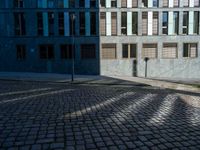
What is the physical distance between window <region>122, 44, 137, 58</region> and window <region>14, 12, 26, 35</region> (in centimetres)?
1161

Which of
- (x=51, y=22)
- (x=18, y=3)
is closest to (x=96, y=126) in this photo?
(x=51, y=22)

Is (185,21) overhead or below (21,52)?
overhead

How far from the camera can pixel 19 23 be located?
23.7m

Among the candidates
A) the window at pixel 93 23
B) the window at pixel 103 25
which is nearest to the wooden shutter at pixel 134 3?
the window at pixel 103 25

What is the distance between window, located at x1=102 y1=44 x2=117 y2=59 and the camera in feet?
77.5

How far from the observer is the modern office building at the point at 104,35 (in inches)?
917

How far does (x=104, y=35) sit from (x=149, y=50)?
17.8ft

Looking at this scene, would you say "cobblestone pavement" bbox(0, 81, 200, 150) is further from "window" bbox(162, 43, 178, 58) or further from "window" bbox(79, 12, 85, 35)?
"window" bbox(162, 43, 178, 58)

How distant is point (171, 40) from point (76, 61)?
36.3ft

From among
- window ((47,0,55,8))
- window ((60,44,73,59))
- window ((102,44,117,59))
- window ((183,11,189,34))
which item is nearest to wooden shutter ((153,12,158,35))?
window ((183,11,189,34))

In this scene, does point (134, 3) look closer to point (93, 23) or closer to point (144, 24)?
point (144, 24)

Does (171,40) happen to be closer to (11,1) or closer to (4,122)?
(11,1)

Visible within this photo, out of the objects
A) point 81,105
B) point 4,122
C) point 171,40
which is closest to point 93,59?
point 171,40

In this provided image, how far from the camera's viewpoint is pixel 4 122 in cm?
569
